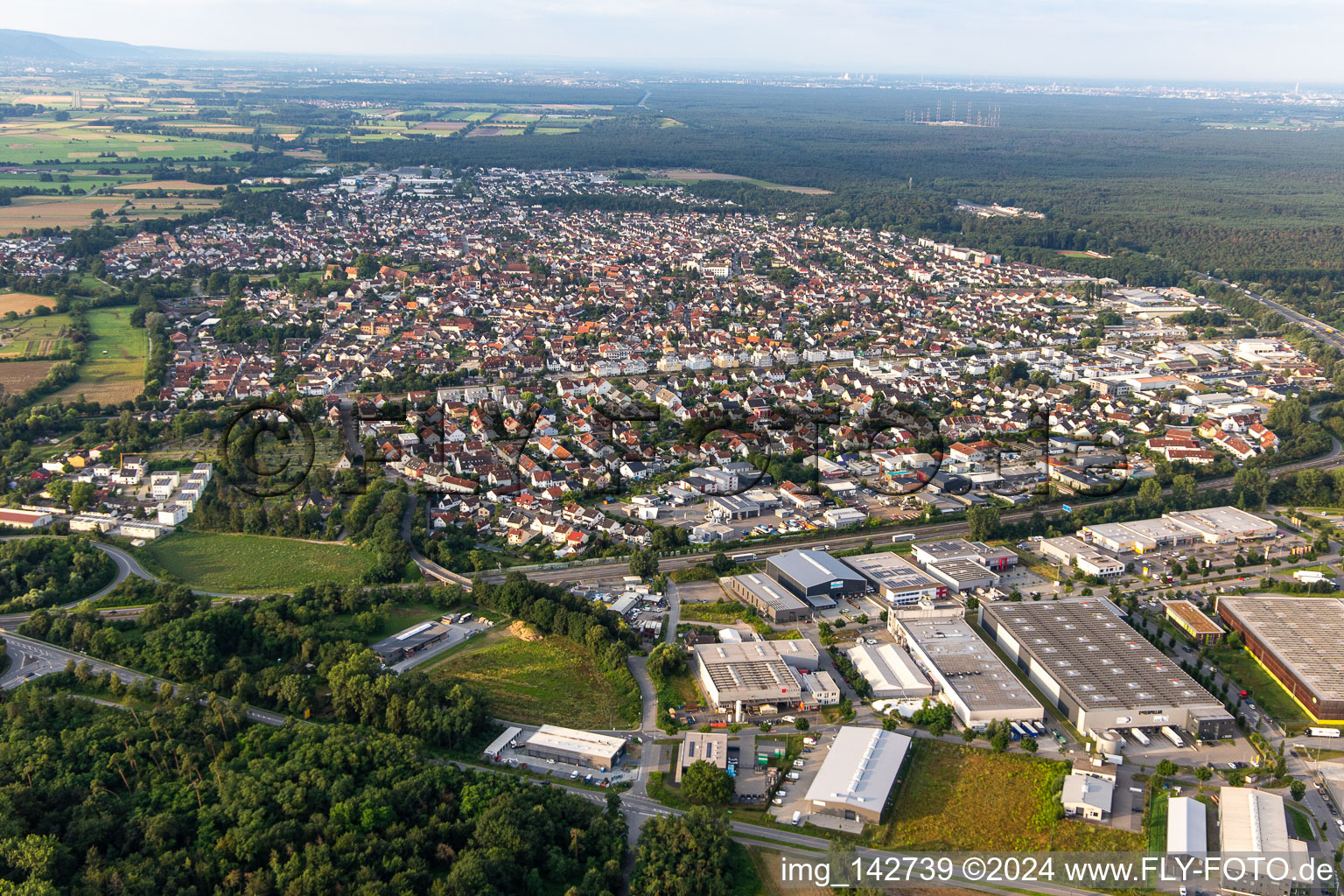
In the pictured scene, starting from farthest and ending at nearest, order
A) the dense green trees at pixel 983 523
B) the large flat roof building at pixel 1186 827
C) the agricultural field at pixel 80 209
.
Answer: the agricultural field at pixel 80 209 < the dense green trees at pixel 983 523 < the large flat roof building at pixel 1186 827

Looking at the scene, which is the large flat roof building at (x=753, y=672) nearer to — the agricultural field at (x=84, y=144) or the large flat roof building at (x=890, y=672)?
the large flat roof building at (x=890, y=672)

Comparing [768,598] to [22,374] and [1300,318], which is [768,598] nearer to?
[22,374]

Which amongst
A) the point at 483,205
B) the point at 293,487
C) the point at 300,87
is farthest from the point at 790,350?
the point at 300,87

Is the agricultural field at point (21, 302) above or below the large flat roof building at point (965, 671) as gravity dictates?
above

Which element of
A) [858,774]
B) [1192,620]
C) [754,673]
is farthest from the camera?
[1192,620]

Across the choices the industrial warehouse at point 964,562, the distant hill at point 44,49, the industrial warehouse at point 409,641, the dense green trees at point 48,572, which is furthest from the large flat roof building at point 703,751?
the distant hill at point 44,49

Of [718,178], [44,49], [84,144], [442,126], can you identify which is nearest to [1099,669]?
[718,178]

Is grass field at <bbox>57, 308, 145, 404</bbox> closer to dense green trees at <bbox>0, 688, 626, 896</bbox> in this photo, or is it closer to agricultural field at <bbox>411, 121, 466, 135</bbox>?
dense green trees at <bbox>0, 688, 626, 896</bbox>

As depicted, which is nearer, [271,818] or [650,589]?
[271,818]
